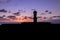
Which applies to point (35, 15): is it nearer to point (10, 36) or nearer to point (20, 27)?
point (20, 27)

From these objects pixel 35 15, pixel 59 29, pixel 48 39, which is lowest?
pixel 48 39

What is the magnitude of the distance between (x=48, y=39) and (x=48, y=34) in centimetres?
97

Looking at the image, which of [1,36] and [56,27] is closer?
[1,36]

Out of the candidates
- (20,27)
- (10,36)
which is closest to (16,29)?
(20,27)

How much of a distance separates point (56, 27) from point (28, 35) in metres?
6.20

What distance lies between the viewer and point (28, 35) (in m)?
18.0

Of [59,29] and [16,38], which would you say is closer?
[16,38]

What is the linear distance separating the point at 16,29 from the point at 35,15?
16.9ft

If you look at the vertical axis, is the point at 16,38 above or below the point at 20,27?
below

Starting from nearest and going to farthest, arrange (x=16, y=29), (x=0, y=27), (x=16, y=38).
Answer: (x=16, y=38) → (x=16, y=29) → (x=0, y=27)

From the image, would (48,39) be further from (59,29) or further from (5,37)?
(5,37)

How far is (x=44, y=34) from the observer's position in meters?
18.2

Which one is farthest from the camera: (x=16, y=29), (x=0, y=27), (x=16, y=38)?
(x=0, y=27)

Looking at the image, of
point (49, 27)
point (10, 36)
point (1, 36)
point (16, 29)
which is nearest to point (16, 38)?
point (10, 36)
